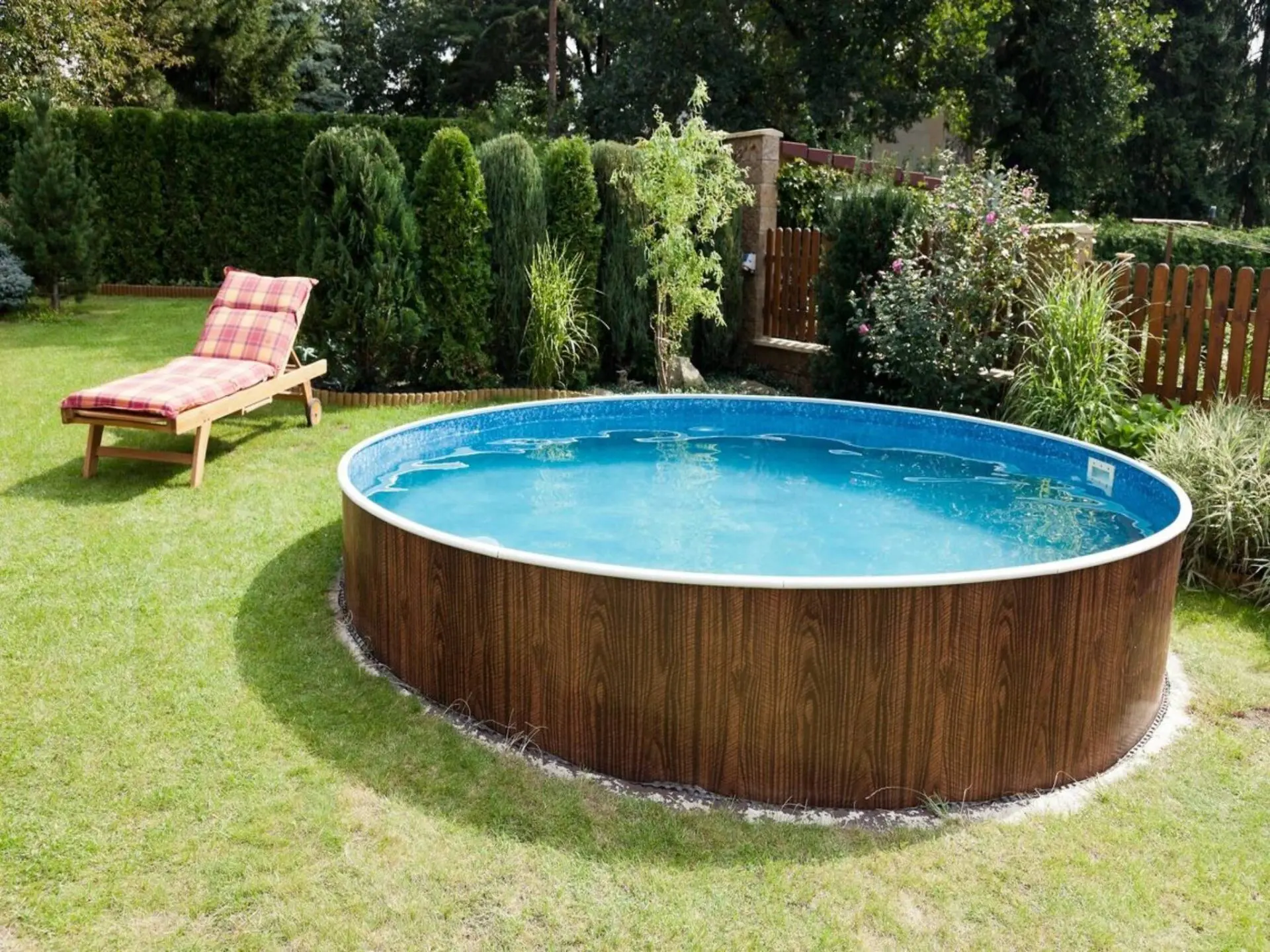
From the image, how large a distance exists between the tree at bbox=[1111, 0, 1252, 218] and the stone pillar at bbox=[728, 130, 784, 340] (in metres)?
22.7

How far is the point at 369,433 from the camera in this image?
8766 mm

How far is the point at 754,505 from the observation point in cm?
714

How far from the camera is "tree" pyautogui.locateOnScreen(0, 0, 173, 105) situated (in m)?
17.6

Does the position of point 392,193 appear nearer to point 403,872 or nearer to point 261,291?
point 261,291

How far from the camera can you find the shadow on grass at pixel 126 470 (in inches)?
276

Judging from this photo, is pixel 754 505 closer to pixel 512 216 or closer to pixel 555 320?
pixel 555 320

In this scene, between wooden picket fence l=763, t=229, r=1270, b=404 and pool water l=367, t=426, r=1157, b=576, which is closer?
pool water l=367, t=426, r=1157, b=576

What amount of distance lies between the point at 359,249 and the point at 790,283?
467 cm

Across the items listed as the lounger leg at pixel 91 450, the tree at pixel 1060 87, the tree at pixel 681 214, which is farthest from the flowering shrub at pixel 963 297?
the tree at pixel 1060 87

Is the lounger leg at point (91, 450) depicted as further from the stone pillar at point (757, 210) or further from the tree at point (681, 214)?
the stone pillar at point (757, 210)

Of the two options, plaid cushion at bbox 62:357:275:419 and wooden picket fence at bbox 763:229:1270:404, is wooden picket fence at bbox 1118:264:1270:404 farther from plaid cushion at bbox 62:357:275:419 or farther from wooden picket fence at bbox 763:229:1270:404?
plaid cushion at bbox 62:357:275:419

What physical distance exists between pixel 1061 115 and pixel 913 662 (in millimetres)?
23321

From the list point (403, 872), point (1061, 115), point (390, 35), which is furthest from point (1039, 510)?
point (390, 35)

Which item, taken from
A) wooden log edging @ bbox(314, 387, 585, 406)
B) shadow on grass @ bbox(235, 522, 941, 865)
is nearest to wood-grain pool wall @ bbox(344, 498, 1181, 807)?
shadow on grass @ bbox(235, 522, 941, 865)
